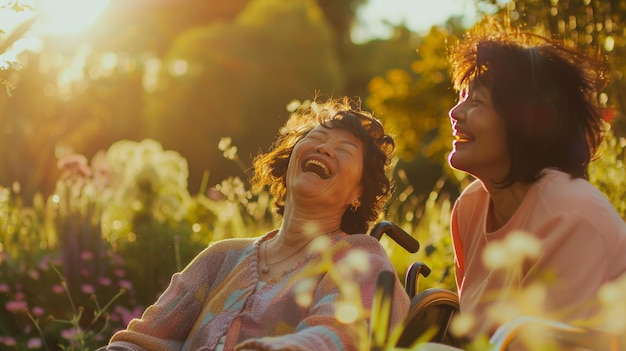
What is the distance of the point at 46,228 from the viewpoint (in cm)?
622

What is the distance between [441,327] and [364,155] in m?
0.59

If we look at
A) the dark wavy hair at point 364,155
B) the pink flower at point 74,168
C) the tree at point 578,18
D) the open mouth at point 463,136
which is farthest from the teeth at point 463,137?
the pink flower at point 74,168

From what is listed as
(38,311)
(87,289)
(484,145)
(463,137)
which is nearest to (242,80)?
(87,289)

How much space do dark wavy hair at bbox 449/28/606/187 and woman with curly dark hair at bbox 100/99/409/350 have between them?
0.43 m

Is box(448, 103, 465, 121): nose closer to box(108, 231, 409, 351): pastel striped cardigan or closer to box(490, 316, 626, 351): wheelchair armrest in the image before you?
box(108, 231, 409, 351): pastel striped cardigan

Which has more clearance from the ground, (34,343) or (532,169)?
Answer: (532,169)

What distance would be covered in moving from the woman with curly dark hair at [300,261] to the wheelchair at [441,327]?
2.8 inches

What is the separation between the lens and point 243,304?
2.70 m

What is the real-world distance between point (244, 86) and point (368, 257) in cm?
1898

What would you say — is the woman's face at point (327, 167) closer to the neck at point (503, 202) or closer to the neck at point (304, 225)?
the neck at point (304, 225)

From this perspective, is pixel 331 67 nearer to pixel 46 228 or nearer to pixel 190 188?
pixel 190 188

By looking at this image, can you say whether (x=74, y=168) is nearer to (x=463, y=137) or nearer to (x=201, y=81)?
(x=463, y=137)

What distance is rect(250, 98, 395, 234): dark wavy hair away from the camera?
9.55 ft

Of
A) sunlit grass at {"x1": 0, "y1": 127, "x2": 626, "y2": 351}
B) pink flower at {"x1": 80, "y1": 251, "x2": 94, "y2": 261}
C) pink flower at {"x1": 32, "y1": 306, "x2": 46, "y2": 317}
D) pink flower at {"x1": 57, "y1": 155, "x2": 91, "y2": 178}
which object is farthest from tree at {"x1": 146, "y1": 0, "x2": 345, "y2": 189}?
pink flower at {"x1": 32, "y1": 306, "x2": 46, "y2": 317}
